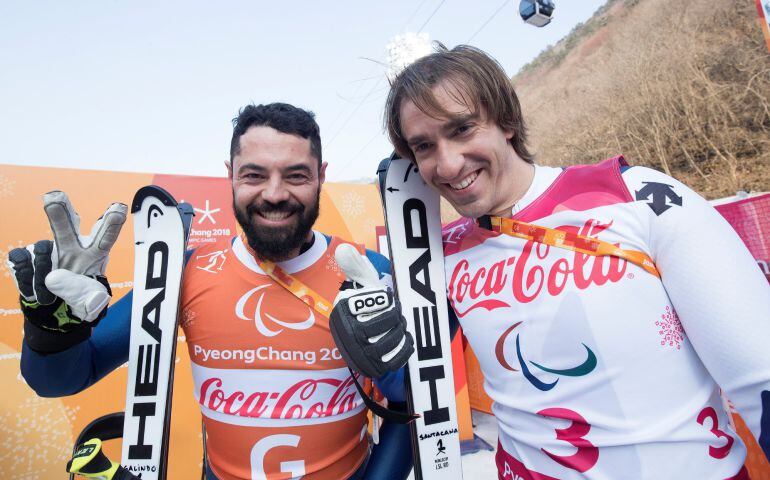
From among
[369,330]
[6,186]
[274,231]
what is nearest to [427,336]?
[369,330]

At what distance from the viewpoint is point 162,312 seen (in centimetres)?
172

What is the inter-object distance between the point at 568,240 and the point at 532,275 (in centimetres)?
15

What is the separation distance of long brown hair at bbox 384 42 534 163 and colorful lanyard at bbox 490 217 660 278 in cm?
33

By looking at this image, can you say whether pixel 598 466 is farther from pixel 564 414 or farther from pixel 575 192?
pixel 575 192

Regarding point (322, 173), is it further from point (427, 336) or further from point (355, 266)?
point (427, 336)

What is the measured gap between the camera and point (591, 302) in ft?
3.60

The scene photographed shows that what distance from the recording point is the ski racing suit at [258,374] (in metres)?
1.54

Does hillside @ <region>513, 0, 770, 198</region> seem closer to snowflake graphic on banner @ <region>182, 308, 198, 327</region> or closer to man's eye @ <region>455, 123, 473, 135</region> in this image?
man's eye @ <region>455, 123, 473, 135</region>

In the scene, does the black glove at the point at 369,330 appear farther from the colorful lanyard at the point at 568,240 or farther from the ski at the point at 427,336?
the colorful lanyard at the point at 568,240

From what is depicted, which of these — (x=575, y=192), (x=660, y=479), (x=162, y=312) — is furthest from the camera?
(x=162, y=312)

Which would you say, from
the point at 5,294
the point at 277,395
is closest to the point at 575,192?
the point at 277,395

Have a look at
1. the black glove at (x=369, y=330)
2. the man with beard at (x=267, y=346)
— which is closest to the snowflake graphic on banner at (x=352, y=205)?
the man with beard at (x=267, y=346)

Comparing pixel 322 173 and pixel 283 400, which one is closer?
pixel 283 400

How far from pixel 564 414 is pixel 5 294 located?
15.2 ft
